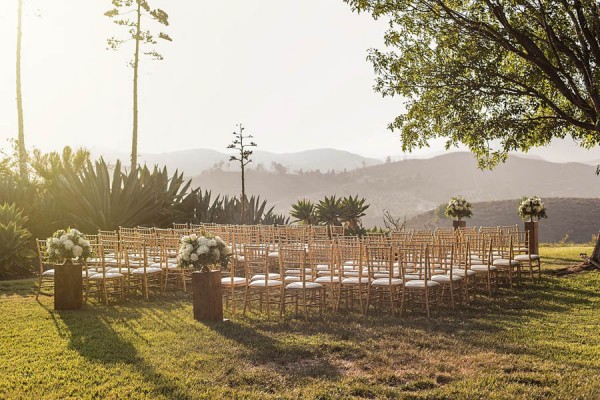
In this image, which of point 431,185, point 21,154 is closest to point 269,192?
point 431,185

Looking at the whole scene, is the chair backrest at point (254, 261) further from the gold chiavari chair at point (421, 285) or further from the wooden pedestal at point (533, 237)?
the wooden pedestal at point (533, 237)

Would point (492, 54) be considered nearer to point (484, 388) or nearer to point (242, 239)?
point (242, 239)

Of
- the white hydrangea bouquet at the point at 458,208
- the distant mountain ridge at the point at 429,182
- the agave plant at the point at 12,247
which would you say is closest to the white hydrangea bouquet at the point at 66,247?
the agave plant at the point at 12,247

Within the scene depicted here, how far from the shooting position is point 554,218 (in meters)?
64.2

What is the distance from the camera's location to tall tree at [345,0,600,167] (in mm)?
12617

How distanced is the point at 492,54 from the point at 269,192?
417ft

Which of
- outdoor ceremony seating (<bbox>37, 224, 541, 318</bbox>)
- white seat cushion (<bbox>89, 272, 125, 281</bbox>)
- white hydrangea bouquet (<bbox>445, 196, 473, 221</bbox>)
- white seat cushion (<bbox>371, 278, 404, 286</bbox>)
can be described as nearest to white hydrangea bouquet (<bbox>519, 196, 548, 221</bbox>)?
white hydrangea bouquet (<bbox>445, 196, 473, 221</bbox>)

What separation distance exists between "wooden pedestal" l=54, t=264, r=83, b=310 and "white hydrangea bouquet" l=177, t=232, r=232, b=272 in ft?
6.76

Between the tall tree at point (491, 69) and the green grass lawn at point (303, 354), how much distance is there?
18.8ft

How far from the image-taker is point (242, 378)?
562 cm

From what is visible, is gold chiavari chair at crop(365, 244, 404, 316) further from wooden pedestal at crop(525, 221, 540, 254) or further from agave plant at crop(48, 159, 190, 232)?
agave plant at crop(48, 159, 190, 232)

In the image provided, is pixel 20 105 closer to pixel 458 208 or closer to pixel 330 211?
pixel 330 211

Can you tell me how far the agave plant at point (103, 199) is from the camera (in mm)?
17234

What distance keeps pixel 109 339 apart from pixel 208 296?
1.46 m
